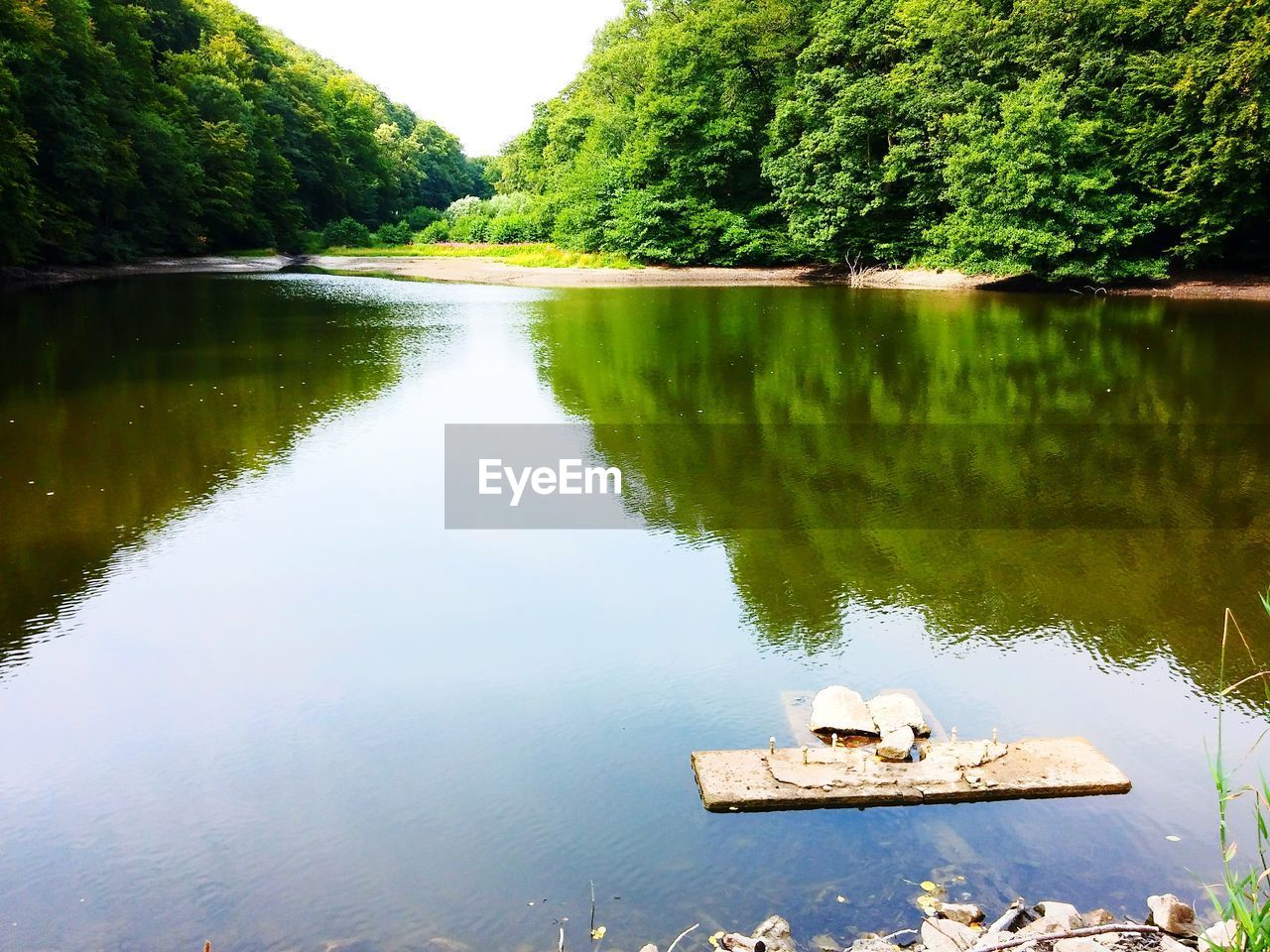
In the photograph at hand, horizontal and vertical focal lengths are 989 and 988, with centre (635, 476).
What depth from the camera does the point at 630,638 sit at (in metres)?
7.75

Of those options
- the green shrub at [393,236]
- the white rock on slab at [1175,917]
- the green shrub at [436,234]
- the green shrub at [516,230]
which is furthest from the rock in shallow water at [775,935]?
the green shrub at [393,236]

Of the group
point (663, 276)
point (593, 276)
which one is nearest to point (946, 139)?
point (663, 276)

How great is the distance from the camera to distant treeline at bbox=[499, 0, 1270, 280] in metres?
32.1

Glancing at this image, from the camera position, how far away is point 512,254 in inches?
2207

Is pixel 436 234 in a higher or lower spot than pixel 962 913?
higher

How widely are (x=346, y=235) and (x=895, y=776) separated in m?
69.7

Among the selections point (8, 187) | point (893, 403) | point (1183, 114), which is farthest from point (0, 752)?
point (1183, 114)

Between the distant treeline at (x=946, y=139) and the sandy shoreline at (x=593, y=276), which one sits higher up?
the distant treeline at (x=946, y=139)

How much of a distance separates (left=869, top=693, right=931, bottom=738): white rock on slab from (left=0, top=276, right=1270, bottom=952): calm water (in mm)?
402

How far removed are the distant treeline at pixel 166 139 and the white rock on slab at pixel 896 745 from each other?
34.2 meters

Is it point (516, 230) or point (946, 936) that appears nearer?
point (946, 936)

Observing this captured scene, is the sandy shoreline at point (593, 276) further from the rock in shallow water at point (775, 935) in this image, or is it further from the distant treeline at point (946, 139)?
the rock in shallow water at point (775, 935)

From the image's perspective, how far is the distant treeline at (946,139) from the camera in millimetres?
32062

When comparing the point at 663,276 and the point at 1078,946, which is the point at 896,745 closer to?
the point at 1078,946
